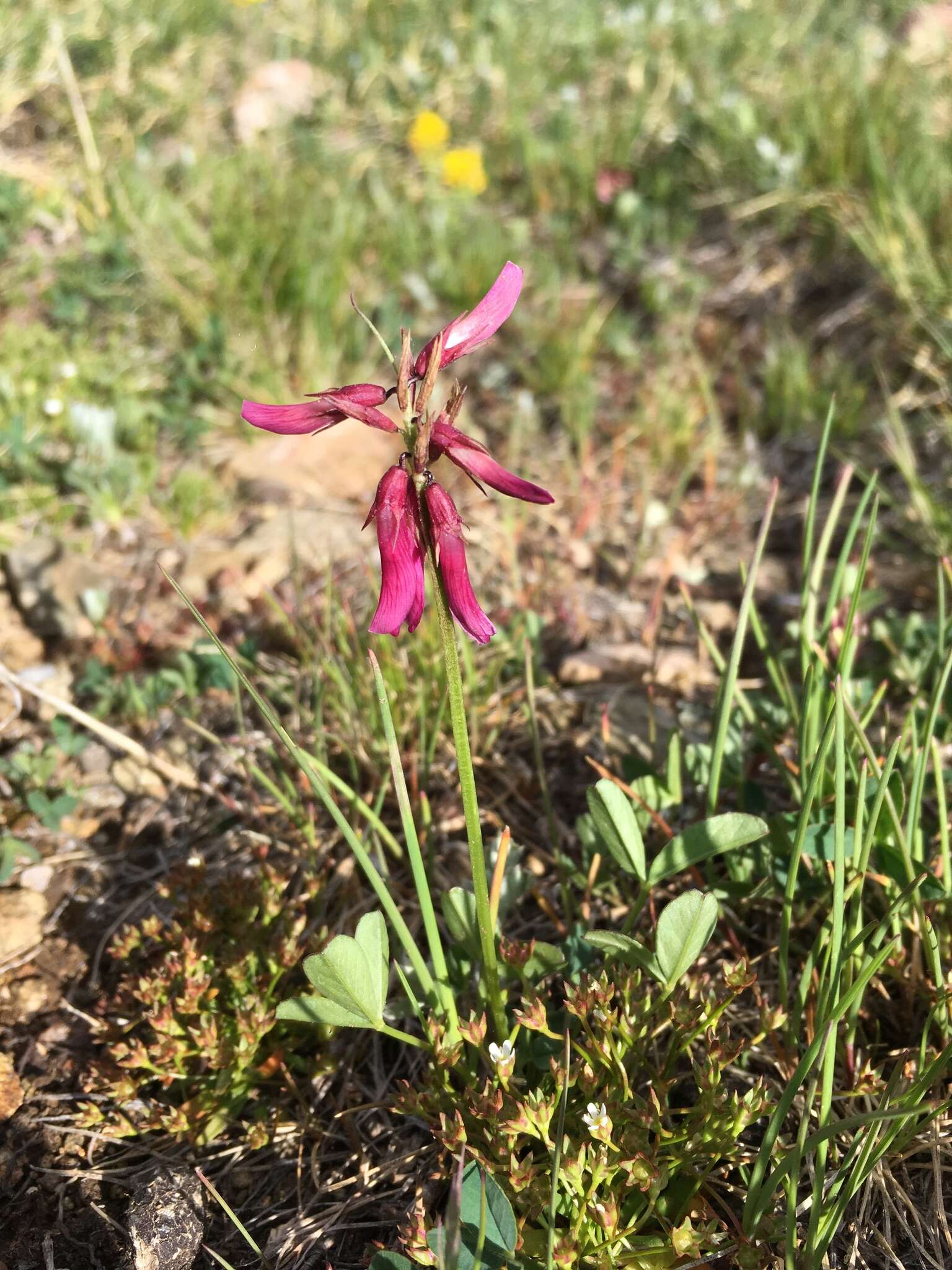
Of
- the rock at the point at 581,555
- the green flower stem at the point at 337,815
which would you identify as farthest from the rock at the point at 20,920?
the rock at the point at 581,555

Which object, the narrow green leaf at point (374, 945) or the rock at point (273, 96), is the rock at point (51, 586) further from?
the rock at point (273, 96)

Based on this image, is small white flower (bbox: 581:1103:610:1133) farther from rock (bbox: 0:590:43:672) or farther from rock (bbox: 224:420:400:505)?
rock (bbox: 224:420:400:505)

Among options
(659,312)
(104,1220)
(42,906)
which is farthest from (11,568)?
(659,312)

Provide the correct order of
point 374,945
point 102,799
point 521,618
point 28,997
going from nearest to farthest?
point 374,945 < point 28,997 < point 102,799 < point 521,618

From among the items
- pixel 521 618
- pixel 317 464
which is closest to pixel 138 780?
pixel 521 618

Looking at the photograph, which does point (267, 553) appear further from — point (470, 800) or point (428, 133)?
point (428, 133)

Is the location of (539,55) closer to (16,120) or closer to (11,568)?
(16,120)
